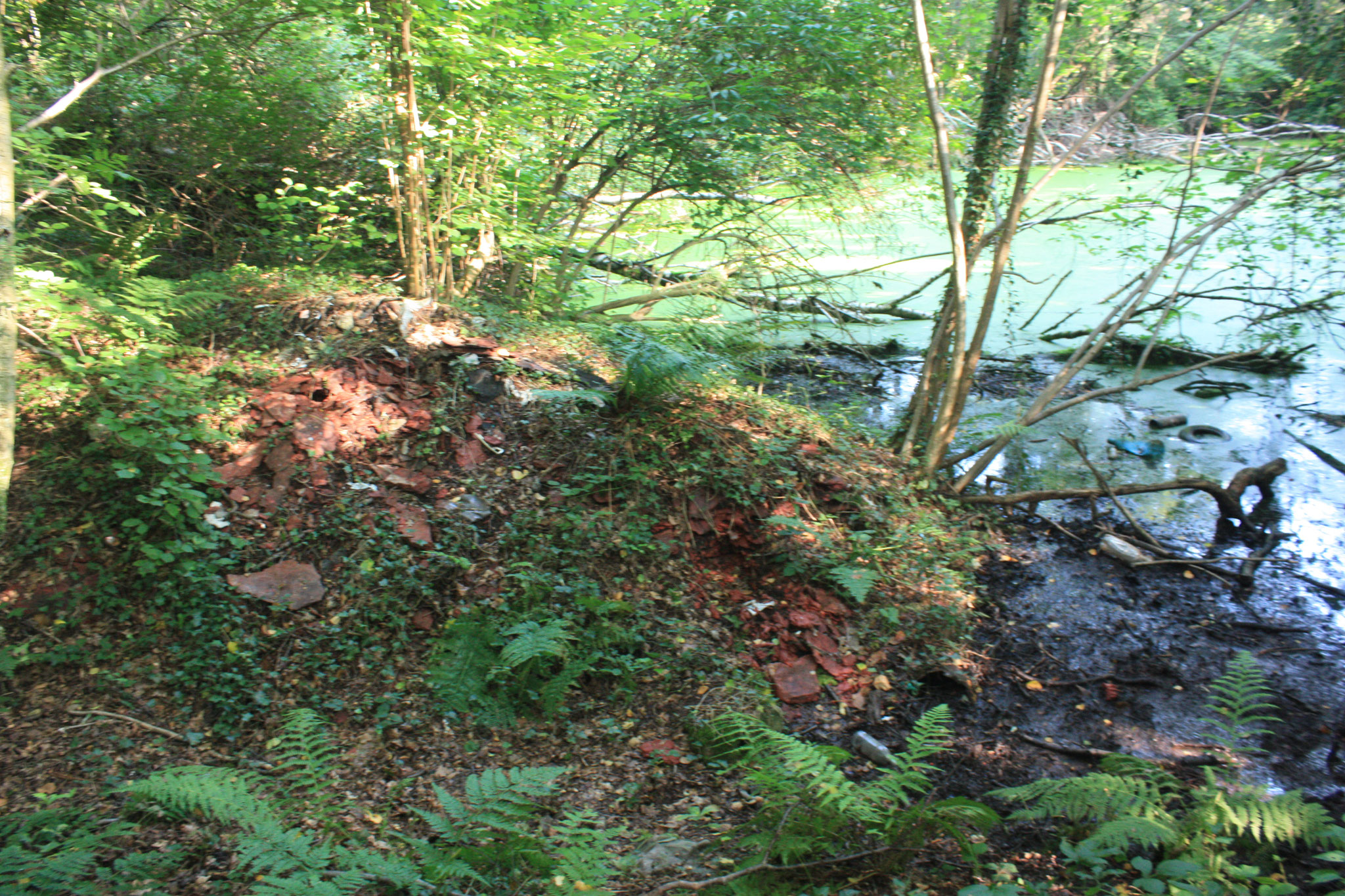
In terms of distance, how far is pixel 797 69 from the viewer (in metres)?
6.90

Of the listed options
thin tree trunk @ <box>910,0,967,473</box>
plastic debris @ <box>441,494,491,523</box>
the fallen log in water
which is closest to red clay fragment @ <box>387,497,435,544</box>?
plastic debris @ <box>441,494,491,523</box>

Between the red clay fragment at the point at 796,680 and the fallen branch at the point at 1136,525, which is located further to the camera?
the fallen branch at the point at 1136,525

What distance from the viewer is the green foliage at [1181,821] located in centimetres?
246

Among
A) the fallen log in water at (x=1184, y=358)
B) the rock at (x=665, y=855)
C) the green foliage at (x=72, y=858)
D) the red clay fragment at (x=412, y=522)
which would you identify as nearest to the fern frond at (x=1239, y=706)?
the rock at (x=665, y=855)

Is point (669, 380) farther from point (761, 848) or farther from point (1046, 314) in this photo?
point (1046, 314)

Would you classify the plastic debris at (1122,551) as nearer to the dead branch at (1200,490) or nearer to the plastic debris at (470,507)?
the dead branch at (1200,490)

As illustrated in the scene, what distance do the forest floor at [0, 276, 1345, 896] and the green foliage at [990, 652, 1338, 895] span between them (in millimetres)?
174

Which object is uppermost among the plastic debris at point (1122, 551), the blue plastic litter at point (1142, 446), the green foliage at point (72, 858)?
the blue plastic litter at point (1142, 446)

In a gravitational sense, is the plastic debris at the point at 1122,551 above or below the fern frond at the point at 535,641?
above

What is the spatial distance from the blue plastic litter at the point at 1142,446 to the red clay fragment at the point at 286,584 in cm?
679

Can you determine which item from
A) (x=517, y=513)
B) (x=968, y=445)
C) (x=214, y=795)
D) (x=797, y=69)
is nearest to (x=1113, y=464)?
(x=968, y=445)

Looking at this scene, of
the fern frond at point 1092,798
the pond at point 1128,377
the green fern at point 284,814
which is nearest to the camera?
the green fern at point 284,814

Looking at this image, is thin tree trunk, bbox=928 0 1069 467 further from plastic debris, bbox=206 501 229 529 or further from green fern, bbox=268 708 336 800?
plastic debris, bbox=206 501 229 529

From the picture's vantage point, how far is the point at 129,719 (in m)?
3.02
